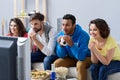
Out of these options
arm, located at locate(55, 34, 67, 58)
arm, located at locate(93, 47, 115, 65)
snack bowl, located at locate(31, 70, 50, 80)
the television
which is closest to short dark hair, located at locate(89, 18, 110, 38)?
arm, located at locate(93, 47, 115, 65)

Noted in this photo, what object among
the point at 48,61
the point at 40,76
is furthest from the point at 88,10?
the point at 40,76

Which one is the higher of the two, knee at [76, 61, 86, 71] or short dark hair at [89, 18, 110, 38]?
short dark hair at [89, 18, 110, 38]

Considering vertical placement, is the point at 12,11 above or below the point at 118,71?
above

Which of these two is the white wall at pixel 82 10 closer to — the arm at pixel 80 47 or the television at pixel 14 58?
the arm at pixel 80 47

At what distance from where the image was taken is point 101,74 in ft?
7.88

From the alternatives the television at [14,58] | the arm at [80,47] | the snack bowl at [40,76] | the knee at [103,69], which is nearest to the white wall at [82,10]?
the arm at [80,47]

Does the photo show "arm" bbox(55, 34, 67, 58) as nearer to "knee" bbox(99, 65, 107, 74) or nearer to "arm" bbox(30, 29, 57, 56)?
"arm" bbox(30, 29, 57, 56)

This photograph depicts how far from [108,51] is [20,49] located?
1576mm

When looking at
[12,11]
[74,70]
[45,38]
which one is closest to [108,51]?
[74,70]

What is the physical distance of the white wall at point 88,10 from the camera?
388cm

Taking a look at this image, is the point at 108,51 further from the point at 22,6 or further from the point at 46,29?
the point at 22,6

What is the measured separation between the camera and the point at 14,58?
1.00 metres

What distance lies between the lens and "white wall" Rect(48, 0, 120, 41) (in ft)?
12.7

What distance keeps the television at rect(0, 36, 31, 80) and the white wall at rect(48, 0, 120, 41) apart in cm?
305
